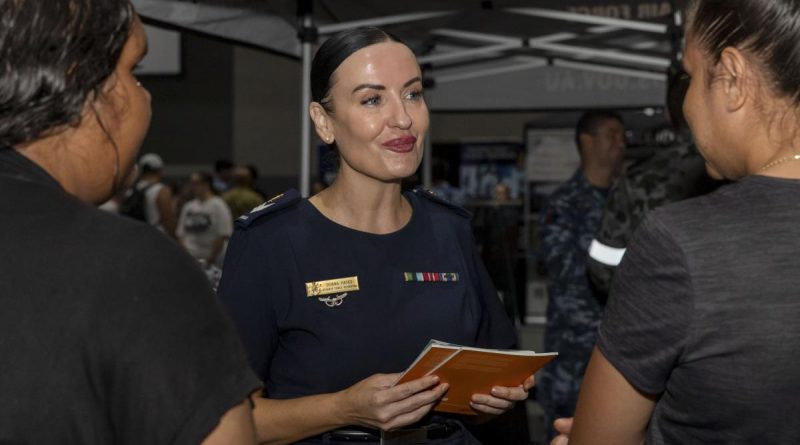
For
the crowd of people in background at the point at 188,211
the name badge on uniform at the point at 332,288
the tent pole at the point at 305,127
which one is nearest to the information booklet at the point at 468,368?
the name badge on uniform at the point at 332,288

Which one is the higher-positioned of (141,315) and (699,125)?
(699,125)

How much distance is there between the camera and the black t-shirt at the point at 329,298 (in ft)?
6.37

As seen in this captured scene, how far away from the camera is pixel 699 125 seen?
1338 millimetres

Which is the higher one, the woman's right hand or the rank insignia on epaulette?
the rank insignia on epaulette

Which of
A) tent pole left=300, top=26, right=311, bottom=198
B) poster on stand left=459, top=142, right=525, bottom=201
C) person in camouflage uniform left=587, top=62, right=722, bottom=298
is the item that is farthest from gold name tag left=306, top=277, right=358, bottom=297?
poster on stand left=459, top=142, right=525, bottom=201

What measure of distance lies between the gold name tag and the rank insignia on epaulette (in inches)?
4.6

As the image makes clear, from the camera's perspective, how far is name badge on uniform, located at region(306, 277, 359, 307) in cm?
196

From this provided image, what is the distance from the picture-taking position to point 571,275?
4055 mm

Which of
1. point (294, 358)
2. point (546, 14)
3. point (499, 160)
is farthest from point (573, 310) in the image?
point (499, 160)

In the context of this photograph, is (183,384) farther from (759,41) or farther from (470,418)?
(470,418)

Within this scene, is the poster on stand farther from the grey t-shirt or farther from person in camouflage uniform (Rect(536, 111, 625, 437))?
the grey t-shirt

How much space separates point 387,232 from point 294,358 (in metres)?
0.35

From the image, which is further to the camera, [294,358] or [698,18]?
→ [294,358]

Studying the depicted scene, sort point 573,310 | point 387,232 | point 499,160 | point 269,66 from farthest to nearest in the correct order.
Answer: point 269,66 → point 499,160 → point 573,310 → point 387,232
